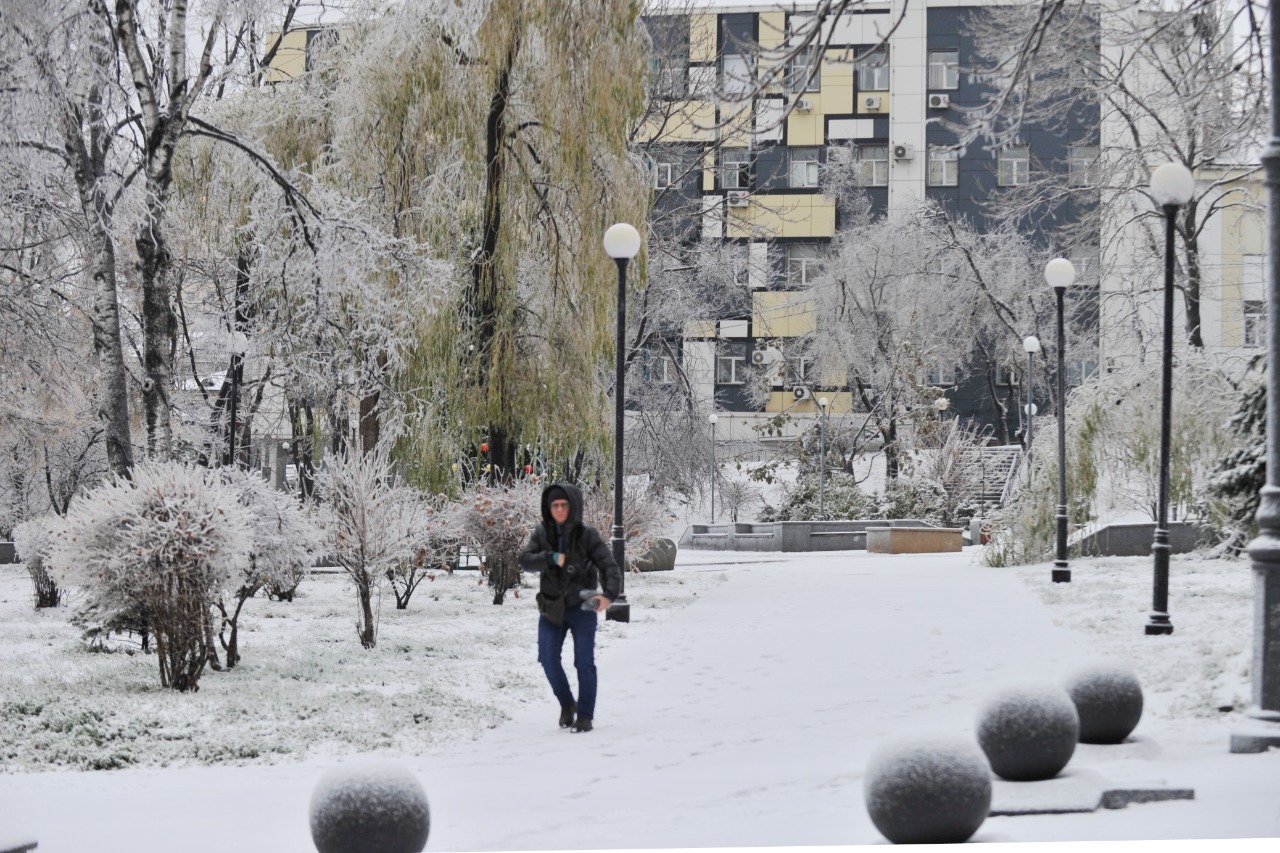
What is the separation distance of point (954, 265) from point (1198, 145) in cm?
781

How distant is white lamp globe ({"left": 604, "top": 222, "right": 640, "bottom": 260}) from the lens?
26.5 feet

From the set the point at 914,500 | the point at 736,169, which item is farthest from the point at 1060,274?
the point at 914,500

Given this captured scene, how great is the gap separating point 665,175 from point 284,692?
21.4 feet

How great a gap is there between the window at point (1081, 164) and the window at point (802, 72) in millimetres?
1654

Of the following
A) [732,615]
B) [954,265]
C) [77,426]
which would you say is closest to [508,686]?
[732,615]

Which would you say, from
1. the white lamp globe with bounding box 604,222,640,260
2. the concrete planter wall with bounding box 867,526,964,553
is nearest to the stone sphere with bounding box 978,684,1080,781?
the white lamp globe with bounding box 604,222,640,260

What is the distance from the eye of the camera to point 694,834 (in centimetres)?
457

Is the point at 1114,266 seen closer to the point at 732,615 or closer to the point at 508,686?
the point at 732,615

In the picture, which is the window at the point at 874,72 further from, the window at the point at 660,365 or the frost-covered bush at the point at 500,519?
the window at the point at 660,365

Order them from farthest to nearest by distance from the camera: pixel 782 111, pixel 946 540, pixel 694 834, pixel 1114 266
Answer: pixel 946 540 < pixel 1114 266 < pixel 782 111 < pixel 694 834

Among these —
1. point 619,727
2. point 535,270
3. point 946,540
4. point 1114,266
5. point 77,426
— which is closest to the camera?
point 619,727

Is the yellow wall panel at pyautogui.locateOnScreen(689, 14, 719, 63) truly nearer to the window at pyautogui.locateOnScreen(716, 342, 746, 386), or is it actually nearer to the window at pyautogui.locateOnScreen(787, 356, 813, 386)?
the window at pyautogui.locateOnScreen(787, 356, 813, 386)

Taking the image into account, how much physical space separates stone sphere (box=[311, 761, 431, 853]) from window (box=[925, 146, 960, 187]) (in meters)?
3.28

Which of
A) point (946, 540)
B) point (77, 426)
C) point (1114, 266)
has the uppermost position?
point (1114, 266)
